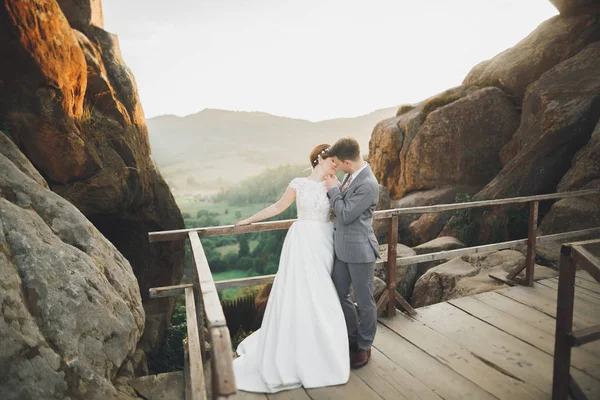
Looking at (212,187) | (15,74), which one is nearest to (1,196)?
(15,74)

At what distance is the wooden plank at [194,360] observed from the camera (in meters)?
2.33

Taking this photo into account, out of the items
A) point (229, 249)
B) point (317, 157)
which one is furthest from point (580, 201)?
point (229, 249)

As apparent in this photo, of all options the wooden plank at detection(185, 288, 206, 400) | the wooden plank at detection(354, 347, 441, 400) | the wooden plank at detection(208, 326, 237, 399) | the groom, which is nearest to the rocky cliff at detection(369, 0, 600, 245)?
the wooden plank at detection(354, 347, 441, 400)

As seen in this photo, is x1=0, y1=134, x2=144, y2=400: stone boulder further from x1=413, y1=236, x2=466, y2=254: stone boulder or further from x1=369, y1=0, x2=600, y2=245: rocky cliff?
x1=369, y1=0, x2=600, y2=245: rocky cliff

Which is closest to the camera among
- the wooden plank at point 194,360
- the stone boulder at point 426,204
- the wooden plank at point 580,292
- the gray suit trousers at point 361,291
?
the wooden plank at point 194,360

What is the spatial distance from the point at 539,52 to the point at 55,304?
1210 centimetres

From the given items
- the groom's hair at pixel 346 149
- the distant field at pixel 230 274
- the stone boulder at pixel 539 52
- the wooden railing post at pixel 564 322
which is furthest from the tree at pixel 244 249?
the wooden railing post at pixel 564 322

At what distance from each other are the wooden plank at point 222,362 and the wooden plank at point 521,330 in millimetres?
3224

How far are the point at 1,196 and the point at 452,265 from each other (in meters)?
6.27

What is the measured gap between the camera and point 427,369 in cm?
331

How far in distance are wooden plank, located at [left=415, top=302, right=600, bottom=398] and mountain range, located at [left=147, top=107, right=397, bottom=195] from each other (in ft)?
182

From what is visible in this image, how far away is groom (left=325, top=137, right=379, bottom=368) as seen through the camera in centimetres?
310

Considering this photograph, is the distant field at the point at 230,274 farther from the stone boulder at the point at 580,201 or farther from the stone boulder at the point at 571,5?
the stone boulder at the point at 571,5

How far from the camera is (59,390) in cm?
246
